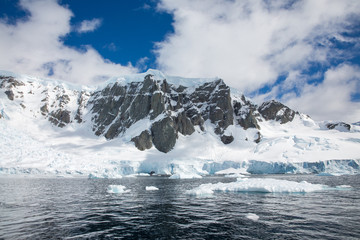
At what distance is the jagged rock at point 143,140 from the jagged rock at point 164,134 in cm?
581

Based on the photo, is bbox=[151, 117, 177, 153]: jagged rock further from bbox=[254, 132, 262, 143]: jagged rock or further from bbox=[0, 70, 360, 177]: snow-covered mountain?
bbox=[254, 132, 262, 143]: jagged rock

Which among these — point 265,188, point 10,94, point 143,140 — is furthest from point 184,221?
point 10,94

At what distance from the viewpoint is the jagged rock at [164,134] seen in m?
179

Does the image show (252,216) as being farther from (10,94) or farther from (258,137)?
(10,94)

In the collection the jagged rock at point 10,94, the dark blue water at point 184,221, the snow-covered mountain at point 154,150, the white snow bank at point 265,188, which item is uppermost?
the jagged rock at point 10,94

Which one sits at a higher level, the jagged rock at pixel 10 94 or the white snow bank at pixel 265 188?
the jagged rock at pixel 10 94

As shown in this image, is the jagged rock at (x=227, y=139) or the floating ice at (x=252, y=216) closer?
the floating ice at (x=252, y=216)

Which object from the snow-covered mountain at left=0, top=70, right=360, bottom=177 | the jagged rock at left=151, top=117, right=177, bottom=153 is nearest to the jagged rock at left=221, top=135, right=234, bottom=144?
the snow-covered mountain at left=0, top=70, right=360, bottom=177

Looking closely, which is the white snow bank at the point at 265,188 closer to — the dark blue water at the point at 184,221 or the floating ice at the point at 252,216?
the dark blue water at the point at 184,221

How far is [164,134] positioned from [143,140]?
16233 mm

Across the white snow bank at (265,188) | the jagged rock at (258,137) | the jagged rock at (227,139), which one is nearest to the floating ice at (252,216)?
the white snow bank at (265,188)

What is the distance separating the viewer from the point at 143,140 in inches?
6860

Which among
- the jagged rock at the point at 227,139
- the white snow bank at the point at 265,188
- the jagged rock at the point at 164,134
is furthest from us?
the jagged rock at the point at 227,139

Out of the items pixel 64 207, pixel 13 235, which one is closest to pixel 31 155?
pixel 64 207
